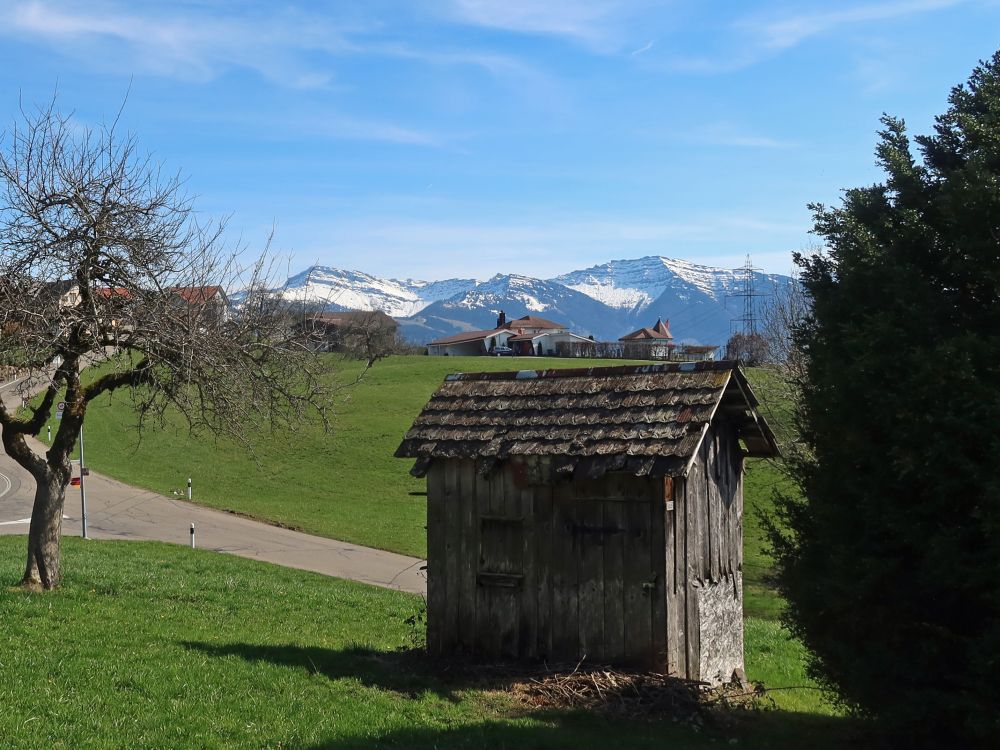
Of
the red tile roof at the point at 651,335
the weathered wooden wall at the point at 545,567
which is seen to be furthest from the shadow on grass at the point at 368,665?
the red tile roof at the point at 651,335

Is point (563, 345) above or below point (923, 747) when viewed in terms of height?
above

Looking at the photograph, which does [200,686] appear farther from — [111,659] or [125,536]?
[125,536]

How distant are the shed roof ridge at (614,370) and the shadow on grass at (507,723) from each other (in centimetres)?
407

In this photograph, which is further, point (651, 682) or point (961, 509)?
point (651, 682)

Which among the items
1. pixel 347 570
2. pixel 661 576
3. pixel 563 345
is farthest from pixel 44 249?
pixel 563 345

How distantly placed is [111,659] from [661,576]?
6.59 m

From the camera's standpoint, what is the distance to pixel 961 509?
7.66 metres

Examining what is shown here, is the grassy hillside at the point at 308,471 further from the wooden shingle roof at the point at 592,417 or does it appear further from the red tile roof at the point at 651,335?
the red tile roof at the point at 651,335

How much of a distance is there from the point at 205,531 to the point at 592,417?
24861 millimetres

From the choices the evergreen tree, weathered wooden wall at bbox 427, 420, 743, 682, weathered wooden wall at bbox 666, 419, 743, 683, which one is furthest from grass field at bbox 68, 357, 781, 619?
the evergreen tree

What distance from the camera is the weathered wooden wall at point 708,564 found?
38.0 ft

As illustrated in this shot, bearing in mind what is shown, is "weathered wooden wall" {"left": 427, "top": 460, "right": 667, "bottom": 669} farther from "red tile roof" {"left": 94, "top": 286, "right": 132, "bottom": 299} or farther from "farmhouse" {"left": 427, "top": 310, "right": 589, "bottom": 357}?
"farmhouse" {"left": 427, "top": 310, "right": 589, "bottom": 357}

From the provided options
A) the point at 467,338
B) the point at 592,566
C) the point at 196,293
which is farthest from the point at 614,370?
the point at 467,338

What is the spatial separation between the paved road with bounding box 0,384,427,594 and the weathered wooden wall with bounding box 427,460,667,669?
1122 cm
